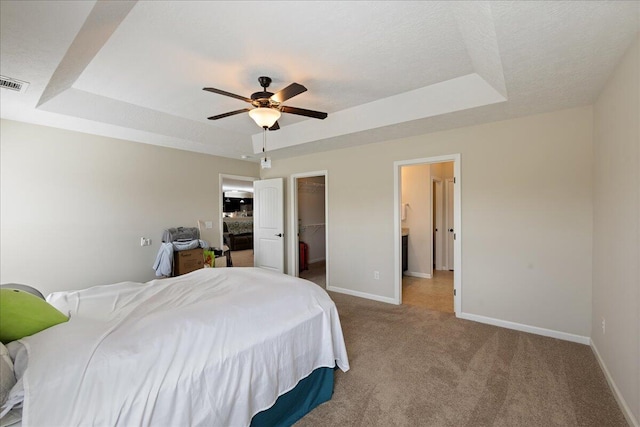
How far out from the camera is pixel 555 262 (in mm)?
2854

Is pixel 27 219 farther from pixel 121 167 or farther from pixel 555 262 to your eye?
pixel 555 262

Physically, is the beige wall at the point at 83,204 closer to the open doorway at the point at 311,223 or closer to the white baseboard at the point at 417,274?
the open doorway at the point at 311,223

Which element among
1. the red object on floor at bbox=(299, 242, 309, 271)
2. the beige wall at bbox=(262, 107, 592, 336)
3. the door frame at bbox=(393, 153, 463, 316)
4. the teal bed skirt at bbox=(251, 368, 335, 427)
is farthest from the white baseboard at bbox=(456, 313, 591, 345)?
the red object on floor at bbox=(299, 242, 309, 271)

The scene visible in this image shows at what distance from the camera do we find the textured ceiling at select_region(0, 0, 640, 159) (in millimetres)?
1628

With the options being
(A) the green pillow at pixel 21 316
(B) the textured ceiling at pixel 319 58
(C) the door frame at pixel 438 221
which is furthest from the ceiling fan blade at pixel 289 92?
(C) the door frame at pixel 438 221

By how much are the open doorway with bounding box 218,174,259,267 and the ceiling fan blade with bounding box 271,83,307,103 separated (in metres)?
5.03

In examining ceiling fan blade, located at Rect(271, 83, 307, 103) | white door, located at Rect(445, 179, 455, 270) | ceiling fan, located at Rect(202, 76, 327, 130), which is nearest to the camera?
ceiling fan blade, located at Rect(271, 83, 307, 103)

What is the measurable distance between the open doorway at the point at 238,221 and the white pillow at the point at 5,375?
5.86m

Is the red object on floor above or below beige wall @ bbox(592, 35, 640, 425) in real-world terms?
below

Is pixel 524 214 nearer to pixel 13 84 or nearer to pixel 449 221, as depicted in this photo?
pixel 449 221

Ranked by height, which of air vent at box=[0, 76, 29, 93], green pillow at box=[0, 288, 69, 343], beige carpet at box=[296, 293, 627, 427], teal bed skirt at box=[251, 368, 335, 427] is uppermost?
air vent at box=[0, 76, 29, 93]

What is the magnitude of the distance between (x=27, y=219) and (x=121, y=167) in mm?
1145

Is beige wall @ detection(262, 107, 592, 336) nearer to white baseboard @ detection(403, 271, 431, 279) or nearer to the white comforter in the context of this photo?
white baseboard @ detection(403, 271, 431, 279)

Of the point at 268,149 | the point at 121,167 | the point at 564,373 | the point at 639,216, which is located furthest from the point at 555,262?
the point at 121,167
